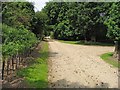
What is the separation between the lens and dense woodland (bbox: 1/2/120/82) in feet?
56.5

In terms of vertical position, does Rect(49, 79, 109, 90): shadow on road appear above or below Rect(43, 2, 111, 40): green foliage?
below

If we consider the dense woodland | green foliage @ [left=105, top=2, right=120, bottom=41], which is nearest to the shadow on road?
the dense woodland

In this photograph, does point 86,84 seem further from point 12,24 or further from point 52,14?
point 52,14

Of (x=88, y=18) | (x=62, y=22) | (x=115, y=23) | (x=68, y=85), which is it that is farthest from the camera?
(x=62, y=22)

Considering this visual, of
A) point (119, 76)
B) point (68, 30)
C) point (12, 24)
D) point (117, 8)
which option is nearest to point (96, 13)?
point (68, 30)

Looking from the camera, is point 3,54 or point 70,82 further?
point 70,82

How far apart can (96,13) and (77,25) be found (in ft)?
12.4

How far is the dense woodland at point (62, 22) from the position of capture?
17.2 meters

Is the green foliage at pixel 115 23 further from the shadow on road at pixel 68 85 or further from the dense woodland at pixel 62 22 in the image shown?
the shadow on road at pixel 68 85

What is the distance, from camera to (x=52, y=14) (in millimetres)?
62344

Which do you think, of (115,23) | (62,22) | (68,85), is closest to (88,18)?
(62,22)

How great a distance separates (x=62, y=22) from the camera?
53188 mm

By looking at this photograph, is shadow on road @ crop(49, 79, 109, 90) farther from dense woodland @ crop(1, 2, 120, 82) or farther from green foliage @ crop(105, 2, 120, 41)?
green foliage @ crop(105, 2, 120, 41)

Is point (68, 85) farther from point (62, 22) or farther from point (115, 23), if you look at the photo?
point (62, 22)
